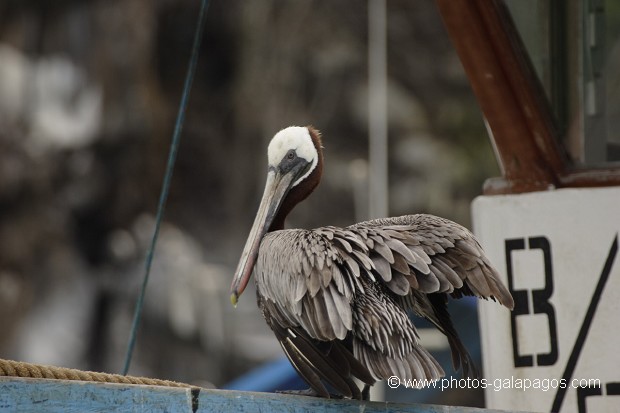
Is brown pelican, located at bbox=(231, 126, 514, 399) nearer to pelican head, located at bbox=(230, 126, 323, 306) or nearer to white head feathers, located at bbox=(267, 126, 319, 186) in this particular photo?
pelican head, located at bbox=(230, 126, 323, 306)

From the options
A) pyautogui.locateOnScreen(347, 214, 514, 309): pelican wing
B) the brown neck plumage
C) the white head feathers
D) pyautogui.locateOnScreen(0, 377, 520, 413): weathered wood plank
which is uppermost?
the white head feathers

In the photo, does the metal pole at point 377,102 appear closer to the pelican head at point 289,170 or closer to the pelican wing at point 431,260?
the pelican head at point 289,170

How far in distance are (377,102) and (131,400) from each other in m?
11.5

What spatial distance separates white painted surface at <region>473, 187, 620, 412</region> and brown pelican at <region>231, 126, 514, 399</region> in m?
1.18

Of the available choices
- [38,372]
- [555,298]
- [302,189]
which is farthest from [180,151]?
[38,372]

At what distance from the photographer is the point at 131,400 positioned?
280 centimetres

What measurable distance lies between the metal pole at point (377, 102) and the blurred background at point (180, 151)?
0.71 ft

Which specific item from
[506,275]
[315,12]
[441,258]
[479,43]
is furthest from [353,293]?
[315,12]

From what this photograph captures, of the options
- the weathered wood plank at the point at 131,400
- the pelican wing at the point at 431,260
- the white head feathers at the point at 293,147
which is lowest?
the weathered wood plank at the point at 131,400

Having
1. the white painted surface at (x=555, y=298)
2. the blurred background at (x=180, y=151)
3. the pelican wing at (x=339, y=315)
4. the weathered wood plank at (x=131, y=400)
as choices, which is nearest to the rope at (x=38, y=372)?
the weathered wood plank at (x=131, y=400)

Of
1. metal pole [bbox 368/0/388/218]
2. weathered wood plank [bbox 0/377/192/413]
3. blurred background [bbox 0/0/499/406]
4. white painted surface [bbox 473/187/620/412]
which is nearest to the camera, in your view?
weathered wood plank [bbox 0/377/192/413]

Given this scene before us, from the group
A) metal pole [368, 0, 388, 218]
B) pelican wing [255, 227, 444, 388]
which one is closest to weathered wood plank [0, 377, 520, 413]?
pelican wing [255, 227, 444, 388]

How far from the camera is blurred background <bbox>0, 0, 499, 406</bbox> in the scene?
535 inches

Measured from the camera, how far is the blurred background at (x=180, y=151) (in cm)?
1360
